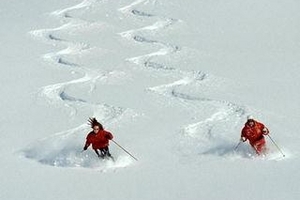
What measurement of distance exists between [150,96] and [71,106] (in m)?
1.68

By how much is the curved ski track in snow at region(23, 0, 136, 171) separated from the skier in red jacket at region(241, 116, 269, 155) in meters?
2.11

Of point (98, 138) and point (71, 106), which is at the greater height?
point (98, 138)

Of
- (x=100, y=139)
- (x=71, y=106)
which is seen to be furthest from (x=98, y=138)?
(x=71, y=106)

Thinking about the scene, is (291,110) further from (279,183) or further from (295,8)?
Result: (295,8)

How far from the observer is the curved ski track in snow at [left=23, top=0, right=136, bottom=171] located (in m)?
10.9

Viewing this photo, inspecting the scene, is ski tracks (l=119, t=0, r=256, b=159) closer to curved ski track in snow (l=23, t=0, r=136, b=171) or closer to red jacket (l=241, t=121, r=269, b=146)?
red jacket (l=241, t=121, r=269, b=146)

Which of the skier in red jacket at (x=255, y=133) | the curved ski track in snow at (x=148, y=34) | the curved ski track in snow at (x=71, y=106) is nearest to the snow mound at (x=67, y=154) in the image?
the curved ski track in snow at (x=71, y=106)

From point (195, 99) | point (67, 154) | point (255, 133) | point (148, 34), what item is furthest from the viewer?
point (148, 34)

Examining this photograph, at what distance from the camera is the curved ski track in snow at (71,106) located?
1088 cm

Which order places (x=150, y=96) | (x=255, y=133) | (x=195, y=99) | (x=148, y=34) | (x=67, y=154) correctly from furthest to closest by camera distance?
(x=148, y=34)
(x=150, y=96)
(x=195, y=99)
(x=67, y=154)
(x=255, y=133)

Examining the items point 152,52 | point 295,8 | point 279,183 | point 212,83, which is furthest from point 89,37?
point 279,183

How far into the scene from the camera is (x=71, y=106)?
42.3 ft

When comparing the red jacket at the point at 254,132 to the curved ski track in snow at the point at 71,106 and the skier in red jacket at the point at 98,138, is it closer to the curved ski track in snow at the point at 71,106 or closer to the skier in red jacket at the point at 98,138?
the curved ski track in snow at the point at 71,106

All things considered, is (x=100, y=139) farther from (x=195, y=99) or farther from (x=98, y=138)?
(x=195, y=99)
